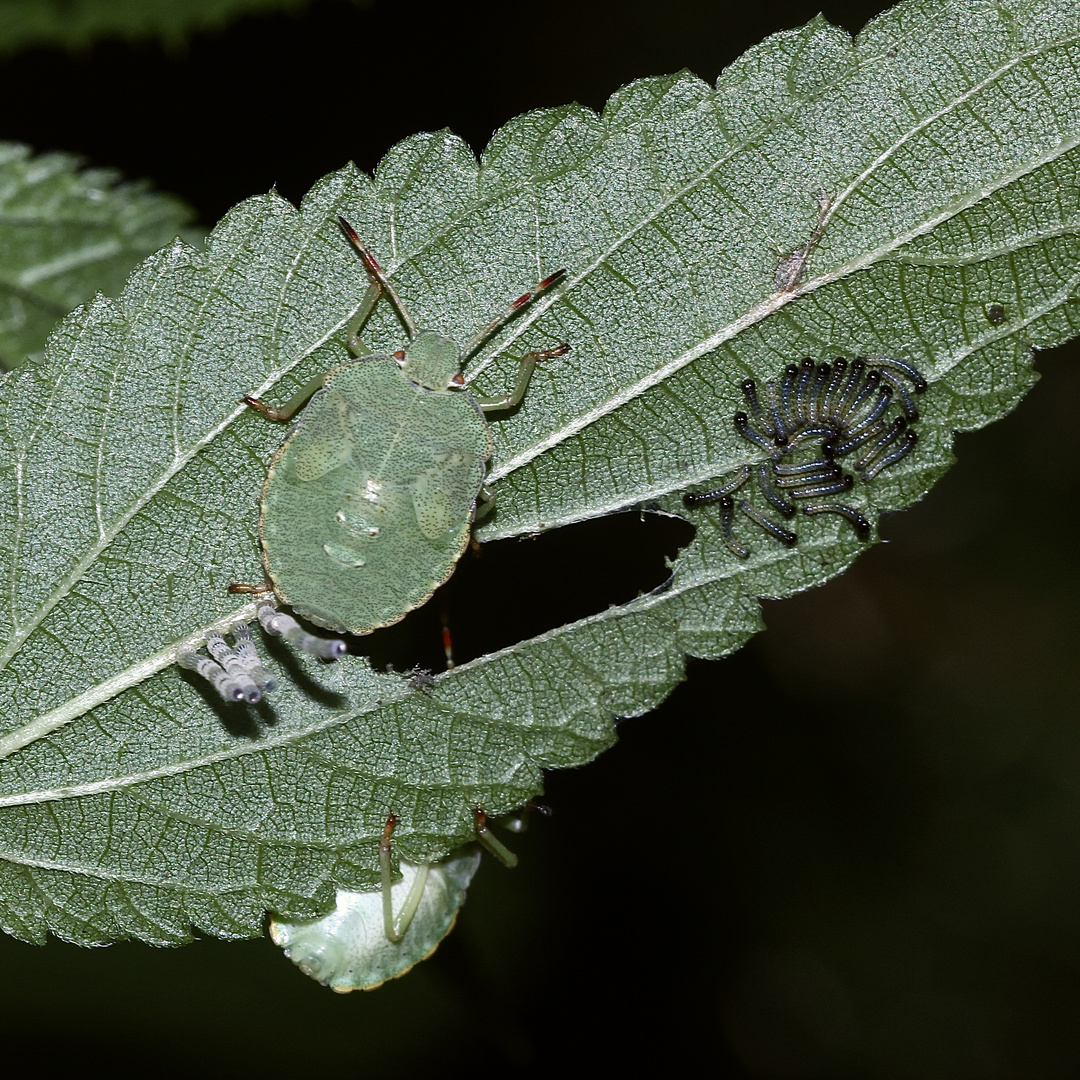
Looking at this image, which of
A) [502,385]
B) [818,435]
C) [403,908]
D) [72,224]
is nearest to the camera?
[818,435]

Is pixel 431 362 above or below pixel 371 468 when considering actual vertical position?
above

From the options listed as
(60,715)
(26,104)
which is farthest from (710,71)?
(60,715)

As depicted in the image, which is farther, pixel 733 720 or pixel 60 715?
pixel 733 720

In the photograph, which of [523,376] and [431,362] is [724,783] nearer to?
[523,376]

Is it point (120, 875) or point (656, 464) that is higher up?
point (656, 464)

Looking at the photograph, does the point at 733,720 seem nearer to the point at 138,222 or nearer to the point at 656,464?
the point at 656,464

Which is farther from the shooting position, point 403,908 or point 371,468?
point 403,908

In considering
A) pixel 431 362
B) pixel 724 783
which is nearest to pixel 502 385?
pixel 431 362

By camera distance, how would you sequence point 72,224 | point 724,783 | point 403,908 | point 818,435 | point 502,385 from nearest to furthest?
point 818,435, point 502,385, point 403,908, point 72,224, point 724,783

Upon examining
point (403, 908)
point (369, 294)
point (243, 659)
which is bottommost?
point (403, 908)
